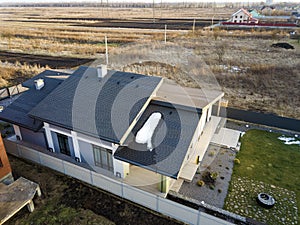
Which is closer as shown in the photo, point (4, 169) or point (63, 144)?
point (4, 169)

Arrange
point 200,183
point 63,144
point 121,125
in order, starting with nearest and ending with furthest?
point 121,125 < point 200,183 < point 63,144

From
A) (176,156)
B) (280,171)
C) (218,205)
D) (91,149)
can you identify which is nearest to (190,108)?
(176,156)

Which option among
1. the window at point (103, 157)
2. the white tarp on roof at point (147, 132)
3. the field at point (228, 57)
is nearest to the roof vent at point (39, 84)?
the window at point (103, 157)

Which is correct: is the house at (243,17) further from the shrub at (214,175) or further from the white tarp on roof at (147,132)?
the white tarp on roof at (147,132)

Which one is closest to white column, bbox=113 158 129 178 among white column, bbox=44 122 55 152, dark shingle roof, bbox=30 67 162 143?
dark shingle roof, bbox=30 67 162 143

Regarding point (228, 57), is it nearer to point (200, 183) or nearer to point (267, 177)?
point (267, 177)

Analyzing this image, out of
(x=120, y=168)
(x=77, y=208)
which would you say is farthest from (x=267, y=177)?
(x=77, y=208)

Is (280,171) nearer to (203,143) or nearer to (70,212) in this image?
(203,143)
